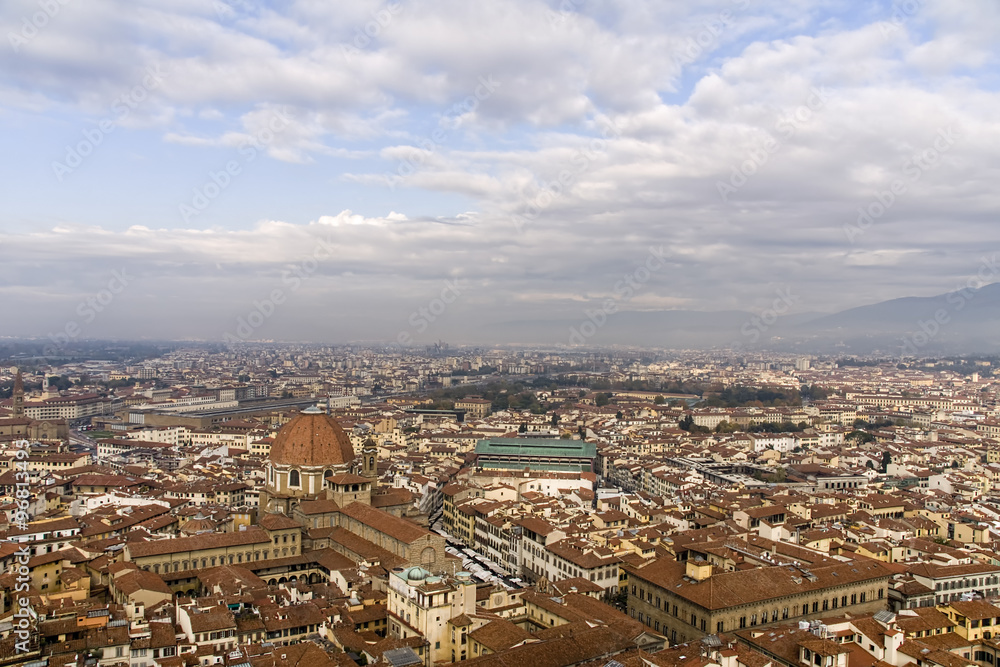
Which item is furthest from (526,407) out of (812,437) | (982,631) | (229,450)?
(982,631)

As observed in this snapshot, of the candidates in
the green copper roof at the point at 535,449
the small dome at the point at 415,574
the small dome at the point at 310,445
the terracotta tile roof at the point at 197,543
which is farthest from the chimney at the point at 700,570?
the green copper roof at the point at 535,449

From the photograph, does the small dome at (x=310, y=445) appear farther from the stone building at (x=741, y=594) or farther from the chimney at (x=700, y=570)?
the chimney at (x=700, y=570)

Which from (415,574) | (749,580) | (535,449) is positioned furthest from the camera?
(535,449)

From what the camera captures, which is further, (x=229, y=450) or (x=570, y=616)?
(x=229, y=450)

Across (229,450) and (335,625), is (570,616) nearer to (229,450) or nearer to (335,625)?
(335,625)

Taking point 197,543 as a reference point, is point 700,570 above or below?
above

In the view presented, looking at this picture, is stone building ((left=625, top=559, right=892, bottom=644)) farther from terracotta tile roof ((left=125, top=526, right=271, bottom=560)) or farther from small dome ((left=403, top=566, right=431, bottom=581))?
terracotta tile roof ((left=125, top=526, right=271, bottom=560))

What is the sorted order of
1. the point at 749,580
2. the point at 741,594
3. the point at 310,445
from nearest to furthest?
the point at 741,594 → the point at 749,580 → the point at 310,445

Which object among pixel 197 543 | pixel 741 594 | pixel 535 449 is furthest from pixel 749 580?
pixel 535 449

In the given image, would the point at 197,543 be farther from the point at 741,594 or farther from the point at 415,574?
the point at 741,594
